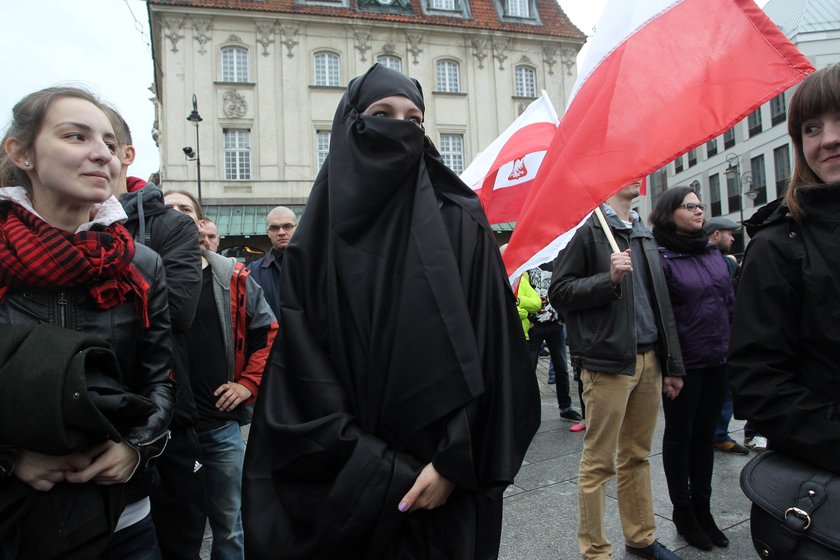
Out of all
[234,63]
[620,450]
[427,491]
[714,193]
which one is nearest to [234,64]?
[234,63]

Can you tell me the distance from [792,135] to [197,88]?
23.7m

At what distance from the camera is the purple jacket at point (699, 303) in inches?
137

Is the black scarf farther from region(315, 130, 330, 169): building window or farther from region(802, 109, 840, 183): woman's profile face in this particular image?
region(315, 130, 330, 169): building window

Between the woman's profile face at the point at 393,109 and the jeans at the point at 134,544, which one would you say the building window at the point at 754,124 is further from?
the jeans at the point at 134,544

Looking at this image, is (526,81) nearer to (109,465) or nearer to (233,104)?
(233,104)

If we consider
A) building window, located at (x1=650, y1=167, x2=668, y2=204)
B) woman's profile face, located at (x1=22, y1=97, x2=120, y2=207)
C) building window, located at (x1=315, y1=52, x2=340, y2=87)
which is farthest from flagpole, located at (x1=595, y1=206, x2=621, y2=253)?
building window, located at (x1=650, y1=167, x2=668, y2=204)

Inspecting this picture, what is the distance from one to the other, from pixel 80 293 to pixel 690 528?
11.6ft

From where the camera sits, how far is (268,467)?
172 centimetres

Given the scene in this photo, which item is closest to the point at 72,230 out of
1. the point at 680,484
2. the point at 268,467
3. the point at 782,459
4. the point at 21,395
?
the point at 21,395

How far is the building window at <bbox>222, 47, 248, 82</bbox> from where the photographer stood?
22.5 meters

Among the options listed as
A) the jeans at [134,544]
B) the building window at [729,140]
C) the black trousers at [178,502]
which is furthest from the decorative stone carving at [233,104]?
the building window at [729,140]

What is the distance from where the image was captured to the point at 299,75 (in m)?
23.1

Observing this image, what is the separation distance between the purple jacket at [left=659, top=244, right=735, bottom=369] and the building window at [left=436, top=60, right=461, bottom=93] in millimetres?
22804

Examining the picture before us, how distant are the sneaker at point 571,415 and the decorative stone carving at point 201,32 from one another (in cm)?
2180
